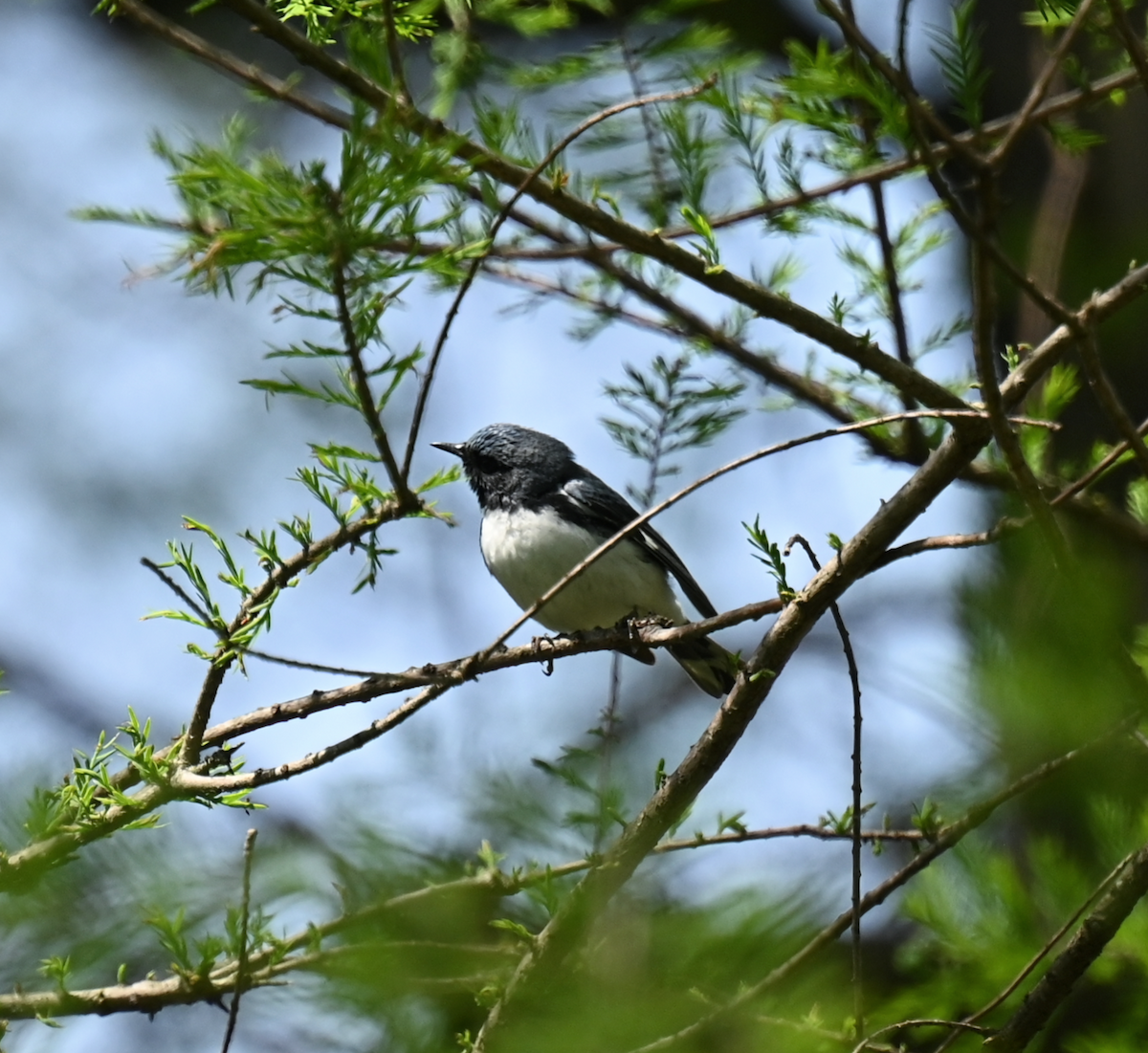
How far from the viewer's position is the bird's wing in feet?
14.0

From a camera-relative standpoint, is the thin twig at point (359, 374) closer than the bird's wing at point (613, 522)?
Yes

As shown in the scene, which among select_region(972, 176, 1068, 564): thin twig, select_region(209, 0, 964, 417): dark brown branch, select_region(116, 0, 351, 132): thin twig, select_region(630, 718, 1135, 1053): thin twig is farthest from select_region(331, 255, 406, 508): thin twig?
select_region(630, 718, 1135, 1053): thin twig

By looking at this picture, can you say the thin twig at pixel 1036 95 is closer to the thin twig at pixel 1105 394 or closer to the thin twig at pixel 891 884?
the thin twig at pixel 1105 394

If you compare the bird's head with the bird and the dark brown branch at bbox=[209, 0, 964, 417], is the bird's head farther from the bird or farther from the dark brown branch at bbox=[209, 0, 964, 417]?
the dark brown branch at bbox=[209, 0, 964, 417]

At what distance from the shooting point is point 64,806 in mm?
2109

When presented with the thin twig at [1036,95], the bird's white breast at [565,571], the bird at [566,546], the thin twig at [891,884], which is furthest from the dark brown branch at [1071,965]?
the bird's white breast at [565,571]

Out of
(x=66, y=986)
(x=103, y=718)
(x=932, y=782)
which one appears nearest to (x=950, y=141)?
(x=932, y=782)

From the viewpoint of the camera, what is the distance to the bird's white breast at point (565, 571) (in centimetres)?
397

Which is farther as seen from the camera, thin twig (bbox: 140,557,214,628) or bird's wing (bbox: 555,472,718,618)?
bird's wing (bbox: 555,472,718,618)

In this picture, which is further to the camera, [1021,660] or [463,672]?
[463,672]

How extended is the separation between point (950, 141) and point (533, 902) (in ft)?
5.58

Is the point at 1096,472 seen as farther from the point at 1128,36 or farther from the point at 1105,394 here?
the point at 1128,36

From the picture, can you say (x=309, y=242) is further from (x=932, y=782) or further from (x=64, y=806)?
(x=932, y=782)

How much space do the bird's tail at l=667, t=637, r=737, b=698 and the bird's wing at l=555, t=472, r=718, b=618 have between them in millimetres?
142
